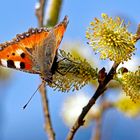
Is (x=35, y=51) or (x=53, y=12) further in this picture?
(x=53, y=12)

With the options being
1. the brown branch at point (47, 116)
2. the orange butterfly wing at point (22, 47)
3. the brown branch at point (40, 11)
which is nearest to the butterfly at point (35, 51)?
the orange butterfly wing at point (22, 47)

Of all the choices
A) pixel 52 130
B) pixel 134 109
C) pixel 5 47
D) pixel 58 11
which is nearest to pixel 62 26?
pixel 5 47

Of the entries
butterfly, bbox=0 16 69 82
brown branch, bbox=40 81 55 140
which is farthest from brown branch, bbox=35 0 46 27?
butterfly, bbox=0 16 69 82

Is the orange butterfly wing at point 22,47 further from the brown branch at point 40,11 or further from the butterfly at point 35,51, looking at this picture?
the brown branch at point 40,11

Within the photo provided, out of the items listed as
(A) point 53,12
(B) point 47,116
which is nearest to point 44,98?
(B) point 47,116

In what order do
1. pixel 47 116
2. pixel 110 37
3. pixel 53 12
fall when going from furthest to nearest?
pixel 53 12 < pixel 47 116 < pixel 110 37

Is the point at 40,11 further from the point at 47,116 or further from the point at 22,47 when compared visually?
the point at 22,47

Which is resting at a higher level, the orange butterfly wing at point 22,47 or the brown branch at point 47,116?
the orange butterfly wing at point 22,47
